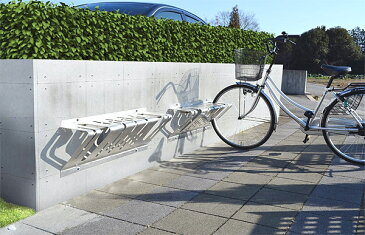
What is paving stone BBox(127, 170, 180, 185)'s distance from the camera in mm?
4398

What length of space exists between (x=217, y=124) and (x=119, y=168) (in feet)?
8.18

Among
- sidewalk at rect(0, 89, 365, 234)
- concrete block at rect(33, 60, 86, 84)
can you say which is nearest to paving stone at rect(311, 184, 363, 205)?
sidewalk at rect(0, 89, 365, 234)

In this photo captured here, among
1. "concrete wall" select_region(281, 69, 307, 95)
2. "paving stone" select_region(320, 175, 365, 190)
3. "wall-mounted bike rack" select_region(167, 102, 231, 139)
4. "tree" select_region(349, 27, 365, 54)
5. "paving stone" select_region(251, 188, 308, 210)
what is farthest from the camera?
"tree" select_region(349, 27, 365, 54)

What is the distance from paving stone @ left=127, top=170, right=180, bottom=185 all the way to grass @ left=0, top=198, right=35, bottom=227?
1.38m

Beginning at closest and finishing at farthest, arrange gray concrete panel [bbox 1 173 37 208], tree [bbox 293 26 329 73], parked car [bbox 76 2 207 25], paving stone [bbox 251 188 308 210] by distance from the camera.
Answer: gray concrete panel [bbox 1 173 37 208] < paving stone [bbox 251 188 308 210] < parked car [bbox 76 2 207 25] < tree [bbox 293 26 329 73]

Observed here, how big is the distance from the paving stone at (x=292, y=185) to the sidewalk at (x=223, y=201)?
1 cm

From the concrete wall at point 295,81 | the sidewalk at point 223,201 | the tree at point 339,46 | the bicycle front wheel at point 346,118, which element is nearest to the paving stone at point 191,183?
the sidewalk at point 223,201

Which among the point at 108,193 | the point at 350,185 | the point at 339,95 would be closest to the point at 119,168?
the point at 108,193

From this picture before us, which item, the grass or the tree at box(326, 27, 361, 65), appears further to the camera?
Answer: the tree at box(326, 27, 361, 65)

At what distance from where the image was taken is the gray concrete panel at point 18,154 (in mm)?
3340

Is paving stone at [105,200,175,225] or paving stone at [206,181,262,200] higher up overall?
paving stone at [206,181,262,200]

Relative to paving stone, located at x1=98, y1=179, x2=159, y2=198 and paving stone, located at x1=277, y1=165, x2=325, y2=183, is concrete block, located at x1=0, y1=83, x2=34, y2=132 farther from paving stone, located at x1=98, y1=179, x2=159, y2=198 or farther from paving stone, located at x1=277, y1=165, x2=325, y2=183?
paving stone, located at x1=277, y1=165, x2=325, y2=183

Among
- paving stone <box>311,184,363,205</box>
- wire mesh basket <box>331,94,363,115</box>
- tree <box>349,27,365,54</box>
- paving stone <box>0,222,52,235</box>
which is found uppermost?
tree <box>349,27,365,54</box>

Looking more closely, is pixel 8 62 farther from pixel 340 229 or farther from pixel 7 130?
pixel 340 229
